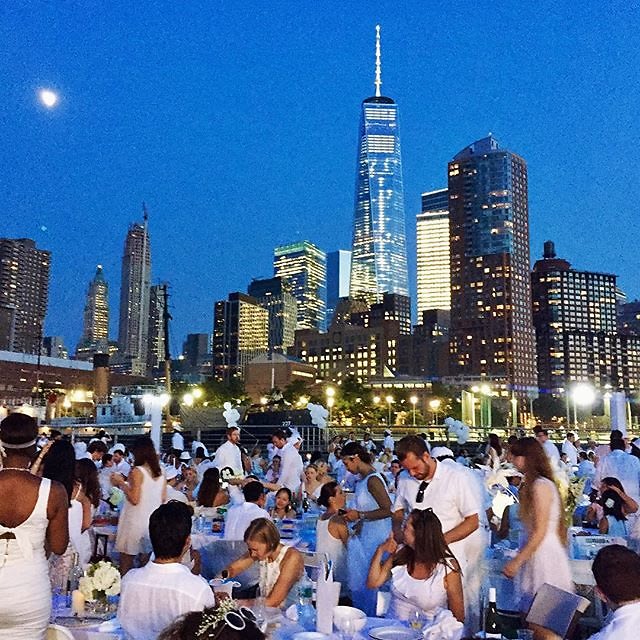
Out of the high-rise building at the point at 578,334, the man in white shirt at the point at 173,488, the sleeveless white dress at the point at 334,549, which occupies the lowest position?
the sleeveless white dress at the point at 334,549

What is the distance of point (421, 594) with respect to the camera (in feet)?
16.2

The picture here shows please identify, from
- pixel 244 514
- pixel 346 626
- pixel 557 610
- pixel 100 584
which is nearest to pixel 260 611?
pixel 346 626

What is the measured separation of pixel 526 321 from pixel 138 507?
161698mm

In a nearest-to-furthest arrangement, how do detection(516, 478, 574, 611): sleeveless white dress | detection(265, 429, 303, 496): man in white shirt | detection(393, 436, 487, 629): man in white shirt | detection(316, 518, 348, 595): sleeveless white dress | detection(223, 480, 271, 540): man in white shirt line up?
detection(516, 478, 574, 611): sleeveless white dress → detection(393, 436, 487, 629): man in white shirt → detection(316, 518, 348, 595): sleeveless white dress → detection(223, 480, 271, 540): man in white shirt → detection(265, 429, 303, 496): man in white shirt

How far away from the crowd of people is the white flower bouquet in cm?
28

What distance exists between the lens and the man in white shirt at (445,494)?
5848 millimetres

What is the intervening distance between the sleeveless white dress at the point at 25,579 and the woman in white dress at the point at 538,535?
3.54 metres

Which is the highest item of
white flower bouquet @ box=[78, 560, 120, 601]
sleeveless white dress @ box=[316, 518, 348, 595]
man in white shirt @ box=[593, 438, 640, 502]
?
man in white shirt @ box=[593, 438, 640, 502]

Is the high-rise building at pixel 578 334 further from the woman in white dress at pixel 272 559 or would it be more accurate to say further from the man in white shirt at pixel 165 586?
the man in white shirt at pixel 165 586

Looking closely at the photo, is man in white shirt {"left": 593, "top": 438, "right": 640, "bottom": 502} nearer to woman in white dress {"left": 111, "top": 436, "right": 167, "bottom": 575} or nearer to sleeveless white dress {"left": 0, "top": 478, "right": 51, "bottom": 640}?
woman in white dress {"left": 111, "top": 436, "right": 167, "bottom": 575}

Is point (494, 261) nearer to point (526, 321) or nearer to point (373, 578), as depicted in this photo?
point (526, 321)

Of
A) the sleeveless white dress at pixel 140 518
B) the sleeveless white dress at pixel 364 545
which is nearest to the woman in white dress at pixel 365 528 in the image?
the sleeveless white dress at pixel 364 545

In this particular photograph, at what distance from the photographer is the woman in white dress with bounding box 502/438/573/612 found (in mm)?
5590

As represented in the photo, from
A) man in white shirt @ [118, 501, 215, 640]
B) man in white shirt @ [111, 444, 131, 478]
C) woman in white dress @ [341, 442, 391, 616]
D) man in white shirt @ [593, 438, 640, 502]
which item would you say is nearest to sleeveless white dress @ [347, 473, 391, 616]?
woman in white dress @ [341, 442, 391, 616]
